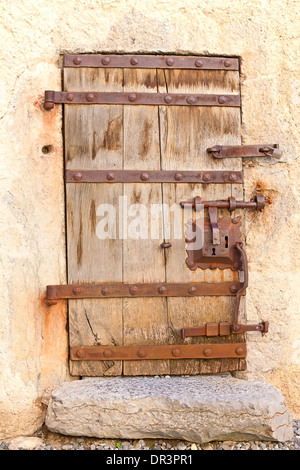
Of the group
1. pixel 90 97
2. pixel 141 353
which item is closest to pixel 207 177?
pixel 90 97

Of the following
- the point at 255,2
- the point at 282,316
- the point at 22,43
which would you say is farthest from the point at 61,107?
the point at 282,316

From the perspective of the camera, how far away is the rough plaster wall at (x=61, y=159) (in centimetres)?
266

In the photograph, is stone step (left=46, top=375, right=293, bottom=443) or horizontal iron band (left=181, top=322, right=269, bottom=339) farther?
horizontal iron band (left=181, top=322, right=269, bottom=339)

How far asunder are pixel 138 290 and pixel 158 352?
326mm

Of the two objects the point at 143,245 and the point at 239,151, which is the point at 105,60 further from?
the point at 143,245

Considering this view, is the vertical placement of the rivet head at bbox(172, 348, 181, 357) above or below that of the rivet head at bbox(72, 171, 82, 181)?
below

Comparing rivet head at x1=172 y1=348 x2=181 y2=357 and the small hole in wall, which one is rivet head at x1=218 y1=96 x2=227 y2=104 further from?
rivet head at x1=172 y1=348 x2=181 y2=357

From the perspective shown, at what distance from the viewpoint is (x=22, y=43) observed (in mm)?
2684

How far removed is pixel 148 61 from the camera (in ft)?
9.01

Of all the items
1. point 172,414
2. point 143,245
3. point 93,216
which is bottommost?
point 172,414

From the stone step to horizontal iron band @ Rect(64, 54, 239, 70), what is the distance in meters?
1.57

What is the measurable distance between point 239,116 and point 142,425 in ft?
5.17

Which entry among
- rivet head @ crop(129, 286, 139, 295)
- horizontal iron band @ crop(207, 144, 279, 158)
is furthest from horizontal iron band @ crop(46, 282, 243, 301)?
horizontal iron band @ crop(207, 144, 279, 158)

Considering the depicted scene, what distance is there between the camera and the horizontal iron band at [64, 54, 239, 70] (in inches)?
107
